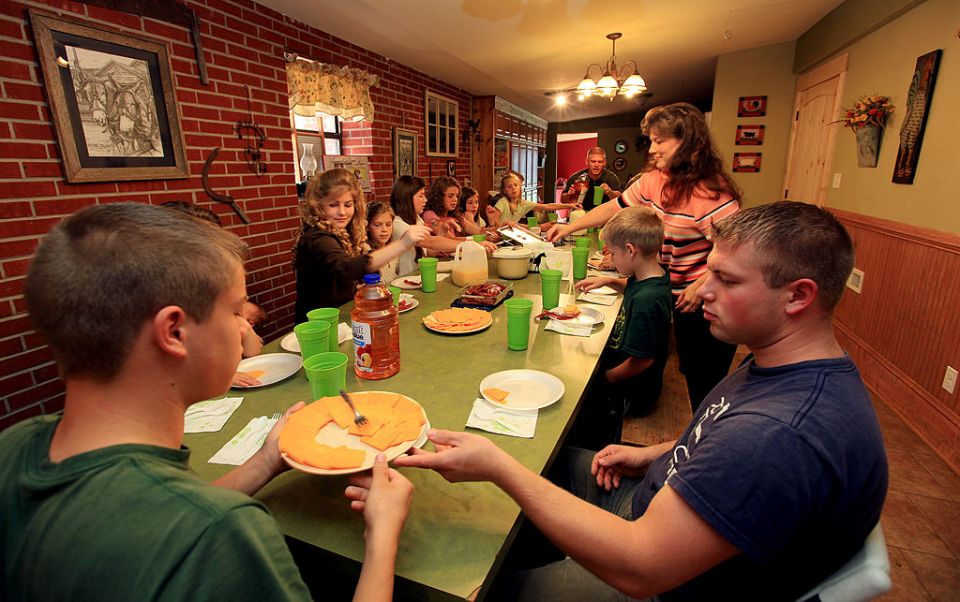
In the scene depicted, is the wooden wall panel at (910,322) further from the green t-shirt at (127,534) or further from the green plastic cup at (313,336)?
the green t-shirt at (127,534)

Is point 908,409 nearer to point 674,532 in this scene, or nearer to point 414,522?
point 674,532

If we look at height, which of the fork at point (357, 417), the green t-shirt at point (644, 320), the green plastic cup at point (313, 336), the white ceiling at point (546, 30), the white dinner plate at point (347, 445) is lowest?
the green t-shirt at point (644, 320)

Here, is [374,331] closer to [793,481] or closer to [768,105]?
[793,481]

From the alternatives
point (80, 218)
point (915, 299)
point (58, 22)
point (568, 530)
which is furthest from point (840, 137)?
point (58, 22)

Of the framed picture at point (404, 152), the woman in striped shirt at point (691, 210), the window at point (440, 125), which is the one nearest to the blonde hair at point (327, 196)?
the woman in striped shirt at point (691, 210)

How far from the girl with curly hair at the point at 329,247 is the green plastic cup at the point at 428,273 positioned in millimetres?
106

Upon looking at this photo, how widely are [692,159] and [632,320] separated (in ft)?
2.66

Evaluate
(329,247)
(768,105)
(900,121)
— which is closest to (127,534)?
(329,247)

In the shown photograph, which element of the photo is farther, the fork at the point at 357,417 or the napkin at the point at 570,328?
the napkin at the point at 570,328

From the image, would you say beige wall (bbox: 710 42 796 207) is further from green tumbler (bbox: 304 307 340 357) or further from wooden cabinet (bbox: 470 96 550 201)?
green tumbler (bbox: 304 307 340 357)

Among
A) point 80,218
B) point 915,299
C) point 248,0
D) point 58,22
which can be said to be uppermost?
point 248,0

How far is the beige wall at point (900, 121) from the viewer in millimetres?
2428

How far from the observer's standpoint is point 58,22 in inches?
81.4

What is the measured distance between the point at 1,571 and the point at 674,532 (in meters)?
0.91
